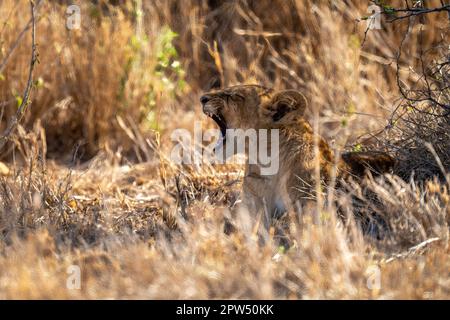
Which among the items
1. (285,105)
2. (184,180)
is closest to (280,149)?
(285,105)

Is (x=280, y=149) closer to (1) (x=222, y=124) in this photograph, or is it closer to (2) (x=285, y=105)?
(2) (x=285, y=105)

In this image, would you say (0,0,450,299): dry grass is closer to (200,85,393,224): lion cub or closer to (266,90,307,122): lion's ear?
(200,85,393,224): lion cub

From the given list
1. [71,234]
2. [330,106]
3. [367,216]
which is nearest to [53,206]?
[71,234]

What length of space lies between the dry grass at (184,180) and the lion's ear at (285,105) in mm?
540

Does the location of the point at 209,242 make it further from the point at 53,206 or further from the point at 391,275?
the point at 53,206

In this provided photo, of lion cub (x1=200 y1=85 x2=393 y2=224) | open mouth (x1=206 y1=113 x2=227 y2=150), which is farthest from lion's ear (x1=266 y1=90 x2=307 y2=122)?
open mouth (x1=206 y1=113 x2=227 y2=150)

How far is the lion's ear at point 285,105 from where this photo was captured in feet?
15.4

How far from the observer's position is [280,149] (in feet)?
15.6

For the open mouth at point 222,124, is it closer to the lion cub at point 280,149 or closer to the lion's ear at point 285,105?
the lion cub at point 280,149

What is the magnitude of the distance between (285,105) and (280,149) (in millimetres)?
251

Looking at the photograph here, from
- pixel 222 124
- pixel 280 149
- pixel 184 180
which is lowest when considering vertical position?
pixel 184 180

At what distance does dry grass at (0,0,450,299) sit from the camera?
3.75m

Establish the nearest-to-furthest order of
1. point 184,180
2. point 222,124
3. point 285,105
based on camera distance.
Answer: point 285,105
point 222,124
point 184,180
